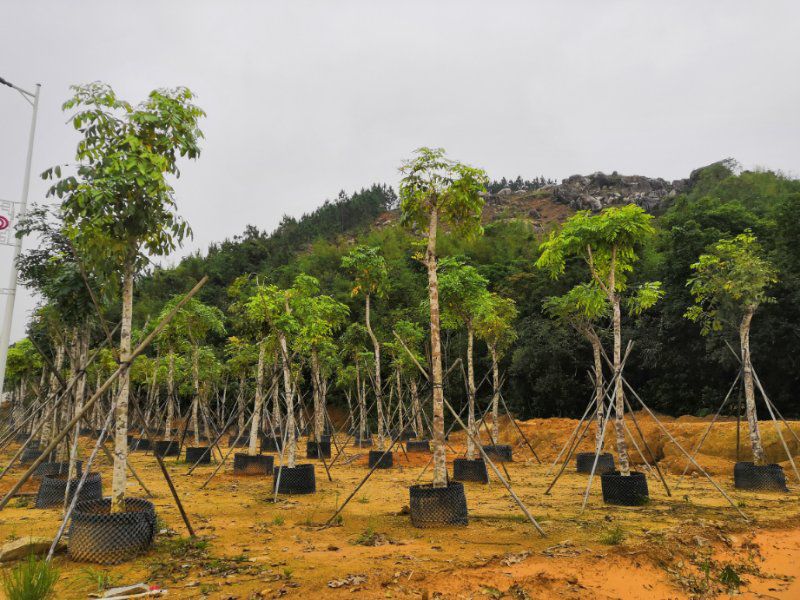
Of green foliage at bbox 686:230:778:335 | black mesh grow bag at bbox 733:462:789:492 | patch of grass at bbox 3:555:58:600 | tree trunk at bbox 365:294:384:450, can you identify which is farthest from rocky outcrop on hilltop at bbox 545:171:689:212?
patch of grass at bbox 3:555:58:600

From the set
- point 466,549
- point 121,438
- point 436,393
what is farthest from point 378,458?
point 121,438

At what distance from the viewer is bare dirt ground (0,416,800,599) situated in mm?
5395

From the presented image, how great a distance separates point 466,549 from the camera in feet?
22.3

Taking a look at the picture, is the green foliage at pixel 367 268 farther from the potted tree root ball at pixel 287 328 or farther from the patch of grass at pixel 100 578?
the patch of grass at pixel 100 578

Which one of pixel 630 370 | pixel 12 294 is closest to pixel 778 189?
pixel 630 370

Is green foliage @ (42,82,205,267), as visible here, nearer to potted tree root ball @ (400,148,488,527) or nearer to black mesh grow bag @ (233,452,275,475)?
potted tree root ball @ (400,148,488,527)

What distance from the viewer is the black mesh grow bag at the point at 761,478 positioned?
12.0 metres

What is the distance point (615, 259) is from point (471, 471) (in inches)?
267

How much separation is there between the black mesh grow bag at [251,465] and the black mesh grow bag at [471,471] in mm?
5640

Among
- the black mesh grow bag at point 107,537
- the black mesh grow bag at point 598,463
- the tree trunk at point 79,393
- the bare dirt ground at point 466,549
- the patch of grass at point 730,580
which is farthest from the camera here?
the black mesh grow bag at point 598,463

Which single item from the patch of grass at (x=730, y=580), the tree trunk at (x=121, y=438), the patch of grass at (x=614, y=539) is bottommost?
the patch of grass at (x=730, y=580)

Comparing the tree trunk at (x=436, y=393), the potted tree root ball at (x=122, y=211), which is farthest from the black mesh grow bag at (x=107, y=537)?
the tree trunk at (x=436, y=393)

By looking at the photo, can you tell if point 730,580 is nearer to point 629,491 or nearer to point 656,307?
point 629,491

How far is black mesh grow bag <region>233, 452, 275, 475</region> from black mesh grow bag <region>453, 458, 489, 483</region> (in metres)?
5.64
